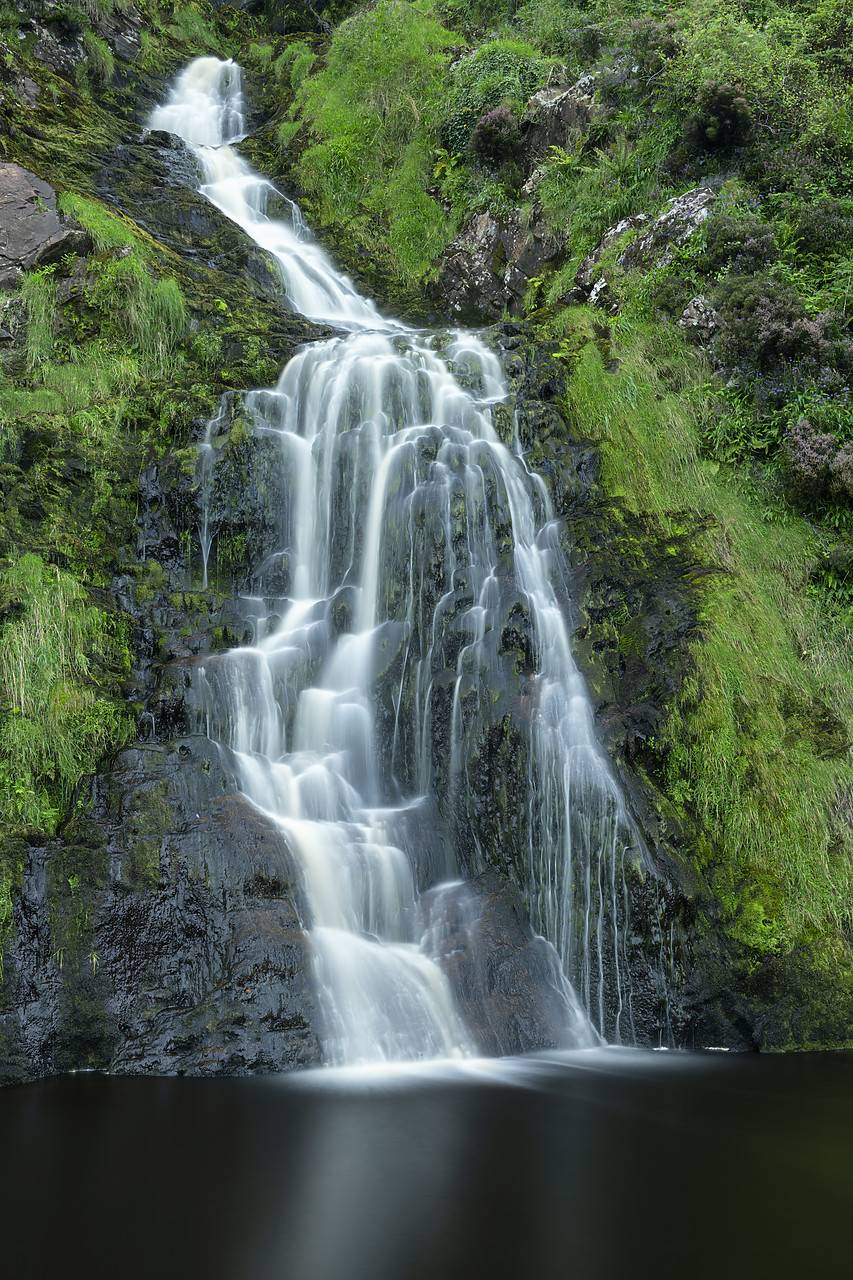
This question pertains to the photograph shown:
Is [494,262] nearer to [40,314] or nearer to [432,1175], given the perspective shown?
[40,314]

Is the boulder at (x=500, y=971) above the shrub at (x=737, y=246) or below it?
below

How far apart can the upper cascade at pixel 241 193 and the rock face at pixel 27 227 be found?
159 inches

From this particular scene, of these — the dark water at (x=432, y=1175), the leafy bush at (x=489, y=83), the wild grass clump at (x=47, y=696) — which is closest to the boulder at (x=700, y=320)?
the leafy bush at (x=489, y=83)

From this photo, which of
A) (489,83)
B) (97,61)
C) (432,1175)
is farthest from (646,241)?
(97,61)

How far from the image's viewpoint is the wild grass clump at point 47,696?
6355 millimetres

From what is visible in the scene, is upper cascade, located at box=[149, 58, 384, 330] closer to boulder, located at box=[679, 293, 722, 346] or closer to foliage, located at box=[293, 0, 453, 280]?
foliage, located at box=[293, 0, 453, 280]

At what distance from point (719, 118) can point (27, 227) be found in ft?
33.2

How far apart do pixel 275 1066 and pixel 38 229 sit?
11074 mm

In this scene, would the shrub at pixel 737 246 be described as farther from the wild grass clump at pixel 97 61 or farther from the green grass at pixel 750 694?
the wild grass clump at pixel 97 61

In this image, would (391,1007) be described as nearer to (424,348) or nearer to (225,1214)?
(225,1214)

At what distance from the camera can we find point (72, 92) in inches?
639

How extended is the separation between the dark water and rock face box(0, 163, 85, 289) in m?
10.1

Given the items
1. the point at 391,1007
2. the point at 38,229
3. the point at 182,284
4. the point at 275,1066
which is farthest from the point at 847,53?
the point at 275,1066

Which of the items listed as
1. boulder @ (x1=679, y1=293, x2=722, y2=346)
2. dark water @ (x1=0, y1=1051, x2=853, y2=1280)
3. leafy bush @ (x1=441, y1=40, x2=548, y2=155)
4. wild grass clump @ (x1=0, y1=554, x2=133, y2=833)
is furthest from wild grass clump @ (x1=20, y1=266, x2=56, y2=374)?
leafy bush @ (x1=441, y1=40, x2=548, y2=155)
